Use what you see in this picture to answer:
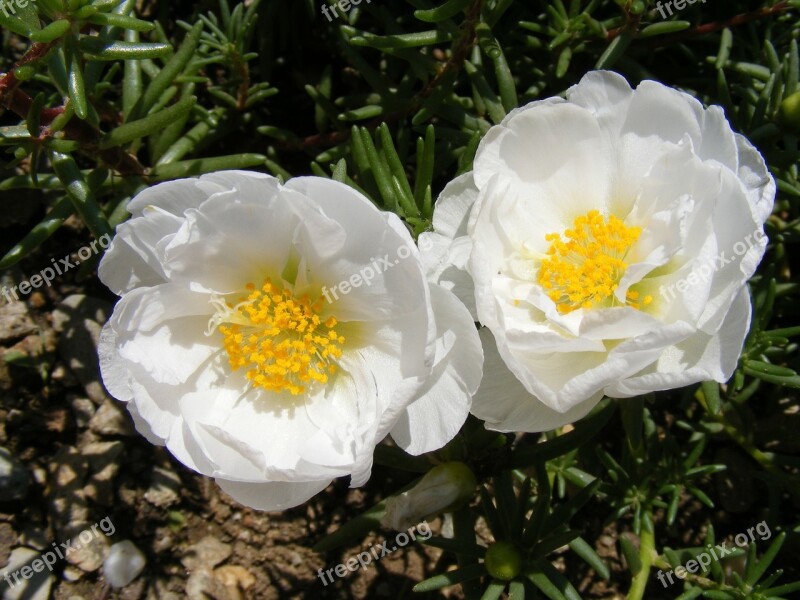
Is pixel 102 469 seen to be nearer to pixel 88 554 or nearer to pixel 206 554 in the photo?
pixel 88 554

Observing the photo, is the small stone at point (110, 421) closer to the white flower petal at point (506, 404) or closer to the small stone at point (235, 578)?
the small stone at point (235, 578)

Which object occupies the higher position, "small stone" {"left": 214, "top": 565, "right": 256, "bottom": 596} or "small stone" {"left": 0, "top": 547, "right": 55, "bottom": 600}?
"small stone" {"left": 0, "top": 547, "right": 55, "bottom": 600}

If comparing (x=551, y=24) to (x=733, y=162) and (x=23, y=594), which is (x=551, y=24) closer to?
(x=733, y=162)

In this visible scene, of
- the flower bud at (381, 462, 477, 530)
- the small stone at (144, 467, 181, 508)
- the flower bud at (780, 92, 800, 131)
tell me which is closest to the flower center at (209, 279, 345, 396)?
the flower bud at (381, 462, 477, 530)

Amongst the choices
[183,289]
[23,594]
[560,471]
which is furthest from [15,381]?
[560,471]

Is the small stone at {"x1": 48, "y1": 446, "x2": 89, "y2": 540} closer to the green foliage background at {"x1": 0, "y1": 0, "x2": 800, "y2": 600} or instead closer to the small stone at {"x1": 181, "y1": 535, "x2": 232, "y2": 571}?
the small stone at {"x1": 181, "y1": 535, "x2": 232, "y2": 571}

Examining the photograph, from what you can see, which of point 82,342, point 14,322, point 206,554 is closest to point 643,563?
point 206,554
